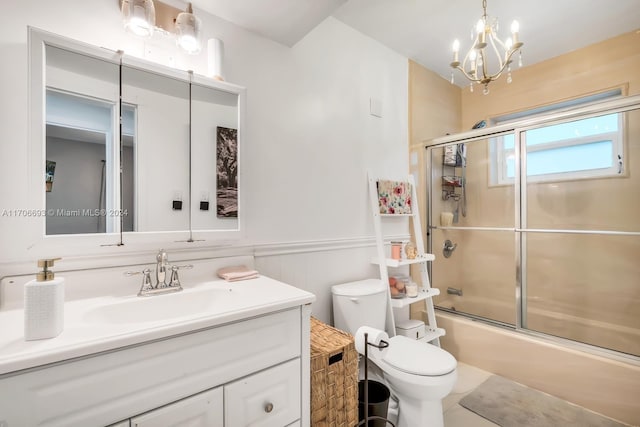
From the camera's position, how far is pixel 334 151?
1.96 metres

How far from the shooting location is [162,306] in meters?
1.11

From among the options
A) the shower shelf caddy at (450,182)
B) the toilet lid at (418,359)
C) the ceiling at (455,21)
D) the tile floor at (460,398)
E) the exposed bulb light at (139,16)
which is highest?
the ceiling at (455,21)

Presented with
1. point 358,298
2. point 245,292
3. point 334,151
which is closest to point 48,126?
point 245,292

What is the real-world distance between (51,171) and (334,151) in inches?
56.2

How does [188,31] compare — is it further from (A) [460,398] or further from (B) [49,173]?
(A) [460,398]

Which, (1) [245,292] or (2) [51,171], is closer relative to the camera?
(2) [51,171]

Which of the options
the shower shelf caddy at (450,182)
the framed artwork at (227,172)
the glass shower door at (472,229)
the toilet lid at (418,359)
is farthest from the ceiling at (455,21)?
the toilet lid at (418,359)

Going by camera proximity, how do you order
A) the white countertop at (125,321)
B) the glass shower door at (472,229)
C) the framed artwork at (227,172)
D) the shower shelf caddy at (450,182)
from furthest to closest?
the shower shelf caddy at (450,182) → the glass shower door at (472,229) → the framed artwork at (227,172) → the white countertop at (125,321)

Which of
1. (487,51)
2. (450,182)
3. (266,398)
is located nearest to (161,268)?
(266,398)

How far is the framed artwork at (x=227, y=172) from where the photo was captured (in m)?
1.40

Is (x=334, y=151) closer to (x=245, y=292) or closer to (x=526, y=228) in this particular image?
(x=245, y=292)

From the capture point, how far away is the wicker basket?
3.77 feet

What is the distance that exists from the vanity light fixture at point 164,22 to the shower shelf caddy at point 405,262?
136 cm

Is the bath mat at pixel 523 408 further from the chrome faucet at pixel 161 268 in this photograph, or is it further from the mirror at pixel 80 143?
the mirror at pixel 80 143
